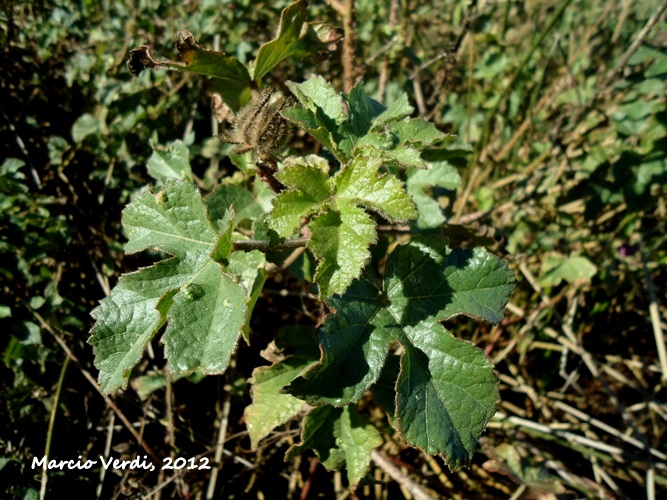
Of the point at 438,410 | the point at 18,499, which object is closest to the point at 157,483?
the point at 18,499

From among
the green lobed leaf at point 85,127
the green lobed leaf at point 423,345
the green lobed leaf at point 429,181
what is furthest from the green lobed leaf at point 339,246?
the green lobed leaf at point 85,127

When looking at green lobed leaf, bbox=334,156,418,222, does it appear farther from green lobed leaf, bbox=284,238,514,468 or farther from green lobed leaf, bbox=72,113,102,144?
green lobed leaf, bbox=72,113,102,144

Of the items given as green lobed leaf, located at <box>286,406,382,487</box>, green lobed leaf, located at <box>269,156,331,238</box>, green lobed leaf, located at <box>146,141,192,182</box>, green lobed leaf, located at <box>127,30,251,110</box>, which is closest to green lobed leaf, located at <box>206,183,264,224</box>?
green lobed leaf, located at <box>146,141,192,182</box>

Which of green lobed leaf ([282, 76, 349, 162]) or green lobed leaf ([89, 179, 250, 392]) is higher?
green lobed leaf ([282, 76, 349, 162])

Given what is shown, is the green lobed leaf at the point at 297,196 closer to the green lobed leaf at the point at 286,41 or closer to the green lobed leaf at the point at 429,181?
the green lobed leaf at the point at 286,41

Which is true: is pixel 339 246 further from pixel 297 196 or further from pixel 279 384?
pixel 279 384

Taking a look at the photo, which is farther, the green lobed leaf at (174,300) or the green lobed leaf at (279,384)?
the green lobed leaf at (279,384)
